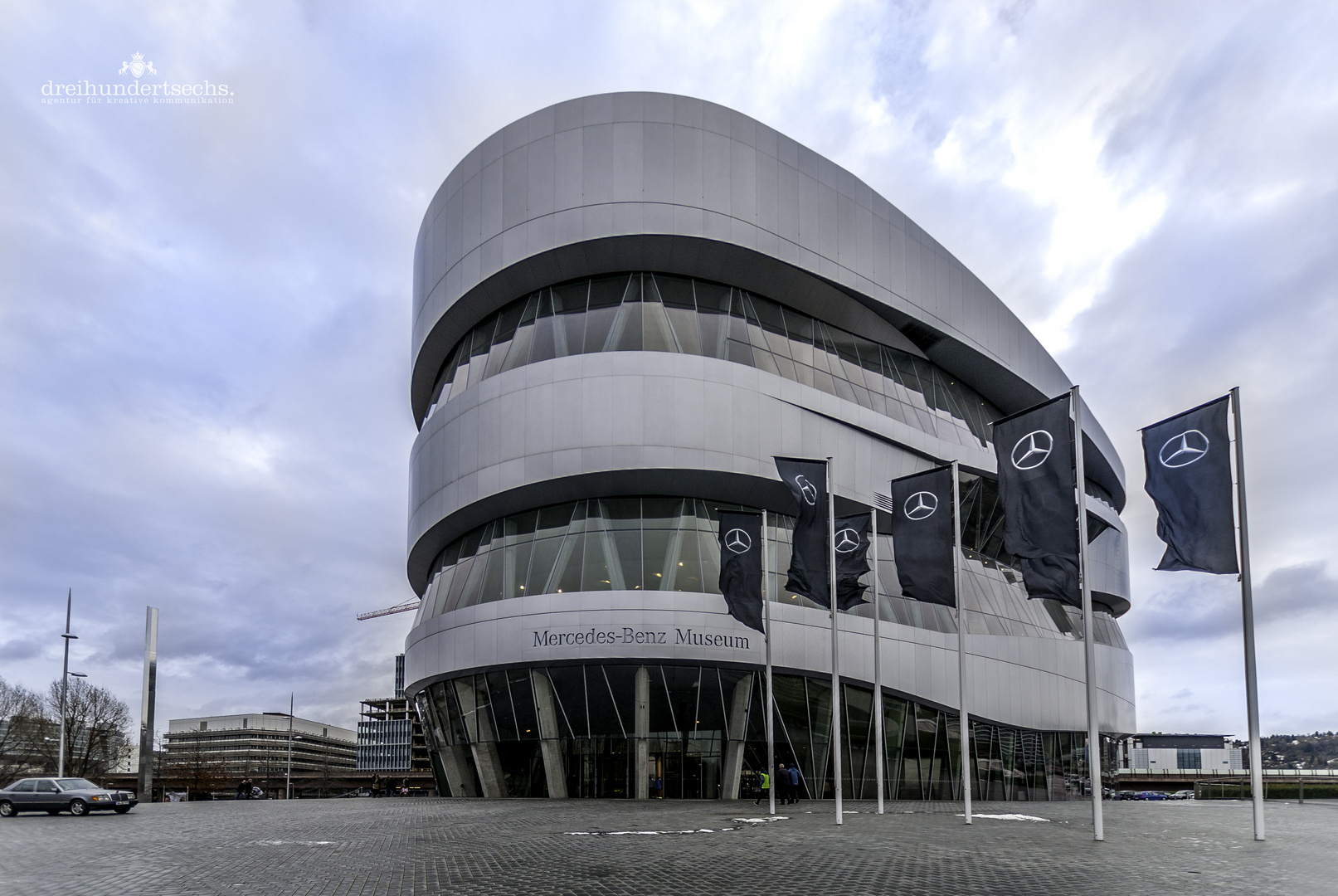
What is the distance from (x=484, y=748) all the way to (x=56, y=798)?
1441cm

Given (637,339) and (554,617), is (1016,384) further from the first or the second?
(554,617)

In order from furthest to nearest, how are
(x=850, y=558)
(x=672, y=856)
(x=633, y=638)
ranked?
(x=633, y=638)
(x=850, y=558)
(x=672, y=856)

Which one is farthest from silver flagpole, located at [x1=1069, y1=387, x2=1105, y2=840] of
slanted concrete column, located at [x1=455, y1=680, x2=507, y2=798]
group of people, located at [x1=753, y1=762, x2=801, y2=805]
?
slanted concrete column, located at [x1=455, y1=680, x2=507, y2=798]

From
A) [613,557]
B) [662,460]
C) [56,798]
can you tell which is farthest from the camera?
[613,557]

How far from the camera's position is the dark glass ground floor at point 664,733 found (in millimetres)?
37438

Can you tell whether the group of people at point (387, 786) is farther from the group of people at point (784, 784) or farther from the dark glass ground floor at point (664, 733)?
the group of people at point (784, 784)

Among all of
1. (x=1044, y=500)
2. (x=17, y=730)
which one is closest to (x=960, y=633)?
(x=1044, y=500)

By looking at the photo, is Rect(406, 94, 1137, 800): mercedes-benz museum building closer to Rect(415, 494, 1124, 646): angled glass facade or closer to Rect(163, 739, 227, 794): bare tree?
Rect(415, 494, 1124, 646): angled glass facade

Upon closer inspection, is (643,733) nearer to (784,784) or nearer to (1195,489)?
(784,784)

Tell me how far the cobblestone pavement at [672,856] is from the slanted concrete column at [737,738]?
403 inches

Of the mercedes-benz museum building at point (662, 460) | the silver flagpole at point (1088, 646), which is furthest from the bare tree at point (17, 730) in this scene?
the silver flagpole at point (1088, 646)

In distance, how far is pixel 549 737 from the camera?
38188mm

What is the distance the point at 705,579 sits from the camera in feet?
125

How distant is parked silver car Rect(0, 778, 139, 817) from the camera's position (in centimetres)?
3228
